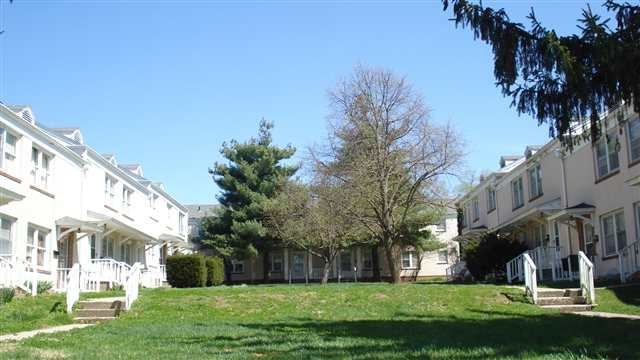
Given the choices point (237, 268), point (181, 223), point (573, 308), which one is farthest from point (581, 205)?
point (237, 268)

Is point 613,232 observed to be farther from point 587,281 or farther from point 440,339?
point 440,339

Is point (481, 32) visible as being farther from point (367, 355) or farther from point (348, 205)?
point (348, 205)

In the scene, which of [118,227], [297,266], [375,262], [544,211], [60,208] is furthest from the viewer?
[297,266]

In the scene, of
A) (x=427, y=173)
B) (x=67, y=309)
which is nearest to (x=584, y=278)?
(x=427, y=173)

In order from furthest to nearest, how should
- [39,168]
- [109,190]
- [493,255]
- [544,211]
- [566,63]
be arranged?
[109,190] < [493,255] < [544,211] < [39,168] < [566,63]

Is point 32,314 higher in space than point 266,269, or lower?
lower

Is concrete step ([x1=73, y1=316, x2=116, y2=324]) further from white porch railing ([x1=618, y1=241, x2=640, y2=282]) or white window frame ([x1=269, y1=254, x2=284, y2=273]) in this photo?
white window frame ([x1=269, y1=254, x2=284, y2=273])

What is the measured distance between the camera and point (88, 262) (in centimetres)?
2958

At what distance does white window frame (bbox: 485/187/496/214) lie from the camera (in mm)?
38331

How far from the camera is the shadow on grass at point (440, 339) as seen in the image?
9.53 m

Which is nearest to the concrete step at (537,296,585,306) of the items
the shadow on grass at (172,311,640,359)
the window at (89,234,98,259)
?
the shadow on grass at (172,311,640,359)

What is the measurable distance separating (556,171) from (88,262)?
19.5 meters

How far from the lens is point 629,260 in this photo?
72.0 feet

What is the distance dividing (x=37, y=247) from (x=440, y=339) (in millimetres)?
18332
